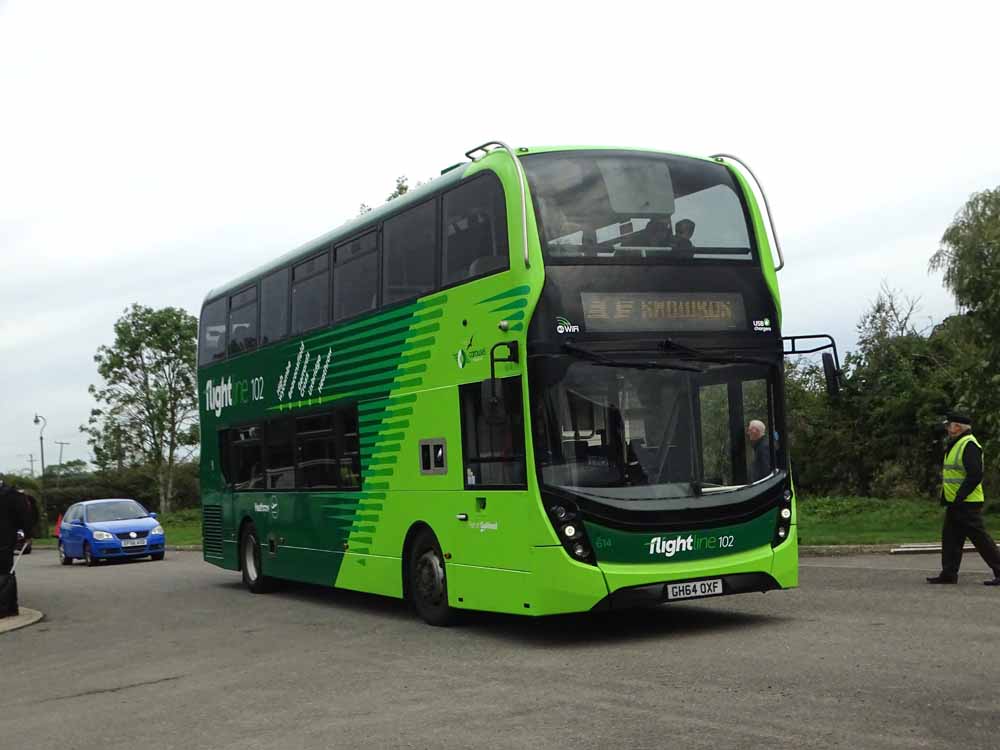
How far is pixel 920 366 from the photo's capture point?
41.7m

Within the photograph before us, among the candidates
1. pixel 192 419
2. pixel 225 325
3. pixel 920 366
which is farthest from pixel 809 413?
pixel 192 419

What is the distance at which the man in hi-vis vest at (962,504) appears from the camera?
14.0m

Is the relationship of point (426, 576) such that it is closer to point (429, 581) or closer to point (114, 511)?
point (429, 581)

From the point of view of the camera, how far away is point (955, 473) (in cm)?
→ 1427

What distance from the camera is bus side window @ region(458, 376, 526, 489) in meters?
11.3

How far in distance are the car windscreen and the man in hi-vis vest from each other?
71.9ft

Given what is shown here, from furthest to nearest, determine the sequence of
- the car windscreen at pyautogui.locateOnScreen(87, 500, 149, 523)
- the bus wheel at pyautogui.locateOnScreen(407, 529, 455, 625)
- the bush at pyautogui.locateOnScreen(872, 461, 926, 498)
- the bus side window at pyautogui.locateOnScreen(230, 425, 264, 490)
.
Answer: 1. the bush at pyautogui.locateOnScreen(872, 461, 926, 498)
2. the car windscreen at pyautogui.locateOnScreen(87, 500, 149, 523)
3. the bus side window at pyautogui.locateOnScreen(230, 425, 264, 490)
4. the bus wheel at pyautogui.locateOnScreen(407, 529, 455, 625)

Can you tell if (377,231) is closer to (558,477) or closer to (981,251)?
(558,477)

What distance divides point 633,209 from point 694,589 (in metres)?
3.29

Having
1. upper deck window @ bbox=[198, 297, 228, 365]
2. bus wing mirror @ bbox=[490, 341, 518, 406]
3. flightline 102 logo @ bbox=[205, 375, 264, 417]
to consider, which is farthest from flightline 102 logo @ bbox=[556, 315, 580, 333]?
upper deck window @ bbox=[198, 297, 228, 365]

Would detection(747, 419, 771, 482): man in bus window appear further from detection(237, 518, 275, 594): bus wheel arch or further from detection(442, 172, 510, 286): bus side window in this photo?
detection(237, 518, 275, 594): bus wheel arch

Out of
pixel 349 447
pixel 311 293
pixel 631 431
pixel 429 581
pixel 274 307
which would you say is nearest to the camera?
pixel 631 431

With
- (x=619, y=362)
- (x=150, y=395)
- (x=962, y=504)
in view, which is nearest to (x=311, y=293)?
(x=619, y=362)

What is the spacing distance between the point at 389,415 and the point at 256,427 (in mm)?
4895
